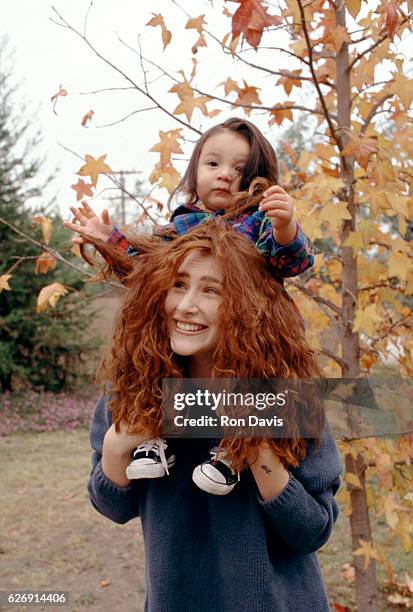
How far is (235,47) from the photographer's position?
171 centimetres

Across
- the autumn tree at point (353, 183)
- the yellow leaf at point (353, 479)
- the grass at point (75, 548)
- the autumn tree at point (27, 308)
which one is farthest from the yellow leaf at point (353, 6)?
the autumn tree at point (27, 308)

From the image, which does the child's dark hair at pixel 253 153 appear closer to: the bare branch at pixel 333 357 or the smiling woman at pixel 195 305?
the smiling woman at pixel 195 305

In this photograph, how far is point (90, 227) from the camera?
1.20 metres

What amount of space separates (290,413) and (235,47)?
1177 millimetres

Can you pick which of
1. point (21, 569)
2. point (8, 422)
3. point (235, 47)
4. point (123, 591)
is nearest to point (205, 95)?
point (235, 47)

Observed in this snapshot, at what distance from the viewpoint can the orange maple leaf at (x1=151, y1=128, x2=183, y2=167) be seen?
177 cm

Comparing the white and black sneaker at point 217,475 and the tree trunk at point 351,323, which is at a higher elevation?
the tree trunk at point 351,323

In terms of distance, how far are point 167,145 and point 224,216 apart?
0.72 m

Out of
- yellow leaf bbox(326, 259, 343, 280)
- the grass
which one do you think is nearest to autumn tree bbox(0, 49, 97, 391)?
the grass

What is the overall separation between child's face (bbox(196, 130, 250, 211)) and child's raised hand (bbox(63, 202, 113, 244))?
209 mm

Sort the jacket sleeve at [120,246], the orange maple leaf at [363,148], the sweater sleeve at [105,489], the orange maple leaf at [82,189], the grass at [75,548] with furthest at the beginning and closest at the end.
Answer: the grass at [75,548] → the orange maple leaf at [82,189] → the orange maple leaf at [363,148] → the jacket sleeve at [120,246] → the sweater sleeve at [105,489]

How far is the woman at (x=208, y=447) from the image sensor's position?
0.98m

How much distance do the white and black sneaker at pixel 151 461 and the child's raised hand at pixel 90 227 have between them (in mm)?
414

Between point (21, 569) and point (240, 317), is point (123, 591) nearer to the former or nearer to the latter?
point (21, 569)
